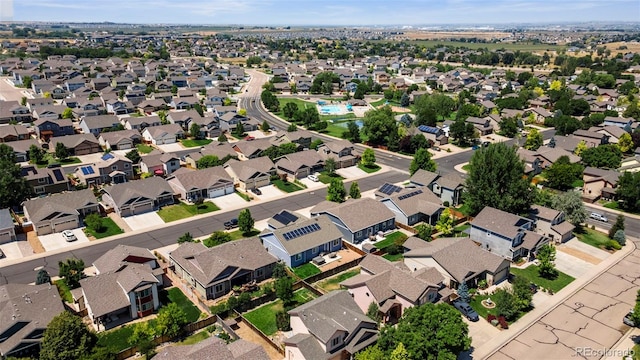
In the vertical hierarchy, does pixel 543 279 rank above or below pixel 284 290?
below

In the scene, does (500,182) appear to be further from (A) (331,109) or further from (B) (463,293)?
(A) (331,109)

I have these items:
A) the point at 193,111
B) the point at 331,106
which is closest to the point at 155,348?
the point at 193,111

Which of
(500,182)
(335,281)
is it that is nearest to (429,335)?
(335,281)

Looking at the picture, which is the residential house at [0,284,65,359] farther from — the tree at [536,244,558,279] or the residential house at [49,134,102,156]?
the residential house at [49,134,102,156]

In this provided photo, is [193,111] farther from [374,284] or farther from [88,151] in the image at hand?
[374,284]

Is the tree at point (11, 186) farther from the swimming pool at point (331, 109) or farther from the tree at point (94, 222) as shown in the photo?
the swimming pool at point (331, 109)

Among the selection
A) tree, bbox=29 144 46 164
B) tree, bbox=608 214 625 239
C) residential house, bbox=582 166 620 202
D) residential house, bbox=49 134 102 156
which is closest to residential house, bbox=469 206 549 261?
tree, bbox=608 214 625 239
